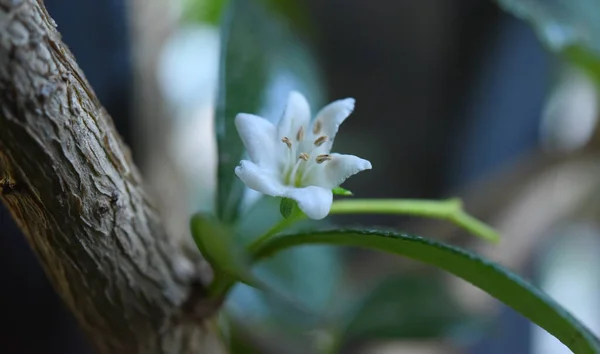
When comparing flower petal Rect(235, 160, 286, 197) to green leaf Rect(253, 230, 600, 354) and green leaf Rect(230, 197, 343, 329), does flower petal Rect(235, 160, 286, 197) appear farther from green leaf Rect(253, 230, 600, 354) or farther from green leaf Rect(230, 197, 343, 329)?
green leaf Rect(230, 197, 343, 329)

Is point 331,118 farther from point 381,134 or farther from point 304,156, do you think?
point 381,134

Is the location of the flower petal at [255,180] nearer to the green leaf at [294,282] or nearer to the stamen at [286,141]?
the stamen at [286,141]

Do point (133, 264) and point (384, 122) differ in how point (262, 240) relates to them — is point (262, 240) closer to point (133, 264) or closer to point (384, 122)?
point (133, 264)

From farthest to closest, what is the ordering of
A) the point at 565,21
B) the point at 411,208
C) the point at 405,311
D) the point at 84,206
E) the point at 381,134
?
the point at 381,134, the point at 405,311, the point at 565,21, the point at 411,208, the point at 84,206

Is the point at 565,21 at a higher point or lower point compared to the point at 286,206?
higher

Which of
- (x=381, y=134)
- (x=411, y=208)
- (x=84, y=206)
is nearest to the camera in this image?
(x=84, y=206)

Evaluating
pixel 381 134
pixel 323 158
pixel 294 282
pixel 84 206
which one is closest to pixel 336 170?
pixel 323 158

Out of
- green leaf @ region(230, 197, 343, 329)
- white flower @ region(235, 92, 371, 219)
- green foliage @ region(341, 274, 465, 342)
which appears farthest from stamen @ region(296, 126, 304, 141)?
green foliage @ region(341, 274, 465, 342)

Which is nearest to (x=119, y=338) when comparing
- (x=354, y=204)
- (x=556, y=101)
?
(x=354, y=204)
